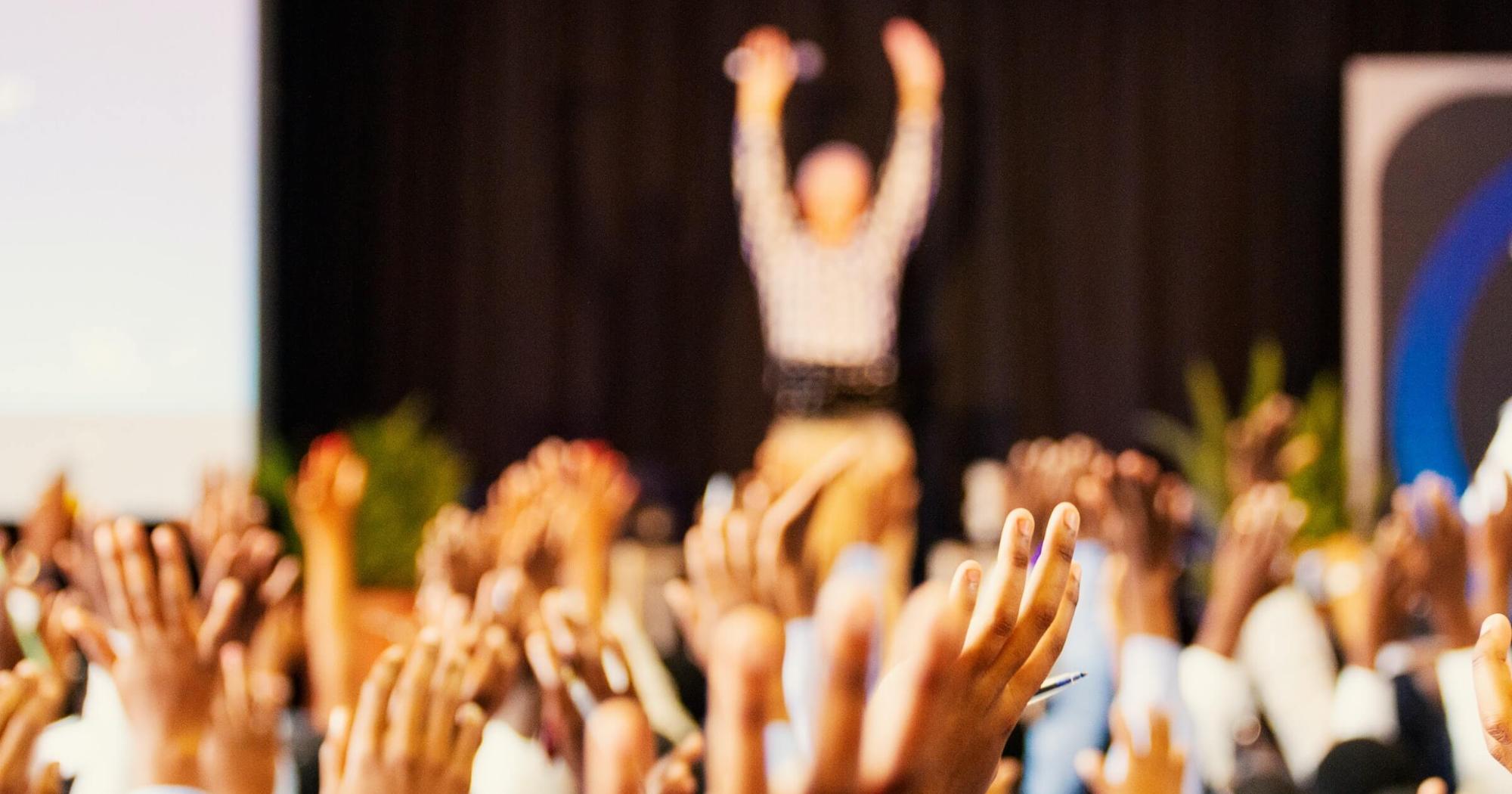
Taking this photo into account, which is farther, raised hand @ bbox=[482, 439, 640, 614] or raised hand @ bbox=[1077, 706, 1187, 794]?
raised hand @ bbox=[482, 439, 640, 614]

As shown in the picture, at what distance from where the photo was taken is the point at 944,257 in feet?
17.6

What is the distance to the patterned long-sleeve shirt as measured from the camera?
5.11 metres

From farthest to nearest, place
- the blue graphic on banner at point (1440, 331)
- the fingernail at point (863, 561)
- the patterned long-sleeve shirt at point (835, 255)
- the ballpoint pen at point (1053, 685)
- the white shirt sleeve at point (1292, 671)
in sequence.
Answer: the patterned long-sleeve shirt at point (835, 255) → the blue graphic on banner at point (1440, 331) → the white shirt sleeve at point (1292, 671) → the fingernail at point (863, 561) → the ballpoint pen at point (1053, 685)

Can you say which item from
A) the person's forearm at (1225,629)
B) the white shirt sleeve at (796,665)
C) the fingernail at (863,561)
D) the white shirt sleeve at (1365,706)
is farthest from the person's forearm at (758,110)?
the white shirt sleeve at (796,665)

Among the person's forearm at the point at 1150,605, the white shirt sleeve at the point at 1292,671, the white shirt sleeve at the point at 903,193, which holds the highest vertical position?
the white shirt sleeve at the point at 903,193

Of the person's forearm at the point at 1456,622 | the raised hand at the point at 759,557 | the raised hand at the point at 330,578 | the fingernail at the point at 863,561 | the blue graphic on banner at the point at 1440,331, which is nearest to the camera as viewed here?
the raised hand at the point at 759,557

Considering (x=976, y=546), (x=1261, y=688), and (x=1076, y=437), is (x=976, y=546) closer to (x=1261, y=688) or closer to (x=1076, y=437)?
(x=1076, y=437)

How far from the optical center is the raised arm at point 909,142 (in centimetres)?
519

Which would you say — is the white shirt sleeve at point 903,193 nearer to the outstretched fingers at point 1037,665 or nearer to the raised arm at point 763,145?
the raised arm at point 763,145

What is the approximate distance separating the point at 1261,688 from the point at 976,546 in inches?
114

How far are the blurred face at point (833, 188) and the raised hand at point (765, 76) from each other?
0.24 meters

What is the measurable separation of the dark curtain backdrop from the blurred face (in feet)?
0.30

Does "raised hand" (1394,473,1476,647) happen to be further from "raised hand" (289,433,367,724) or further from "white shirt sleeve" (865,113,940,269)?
"white shirt sleeve" (865,113,940,269)

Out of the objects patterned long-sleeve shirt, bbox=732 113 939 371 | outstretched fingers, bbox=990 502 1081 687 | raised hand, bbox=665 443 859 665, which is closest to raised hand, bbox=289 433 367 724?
raised hand, bbox=665 443 859 665
